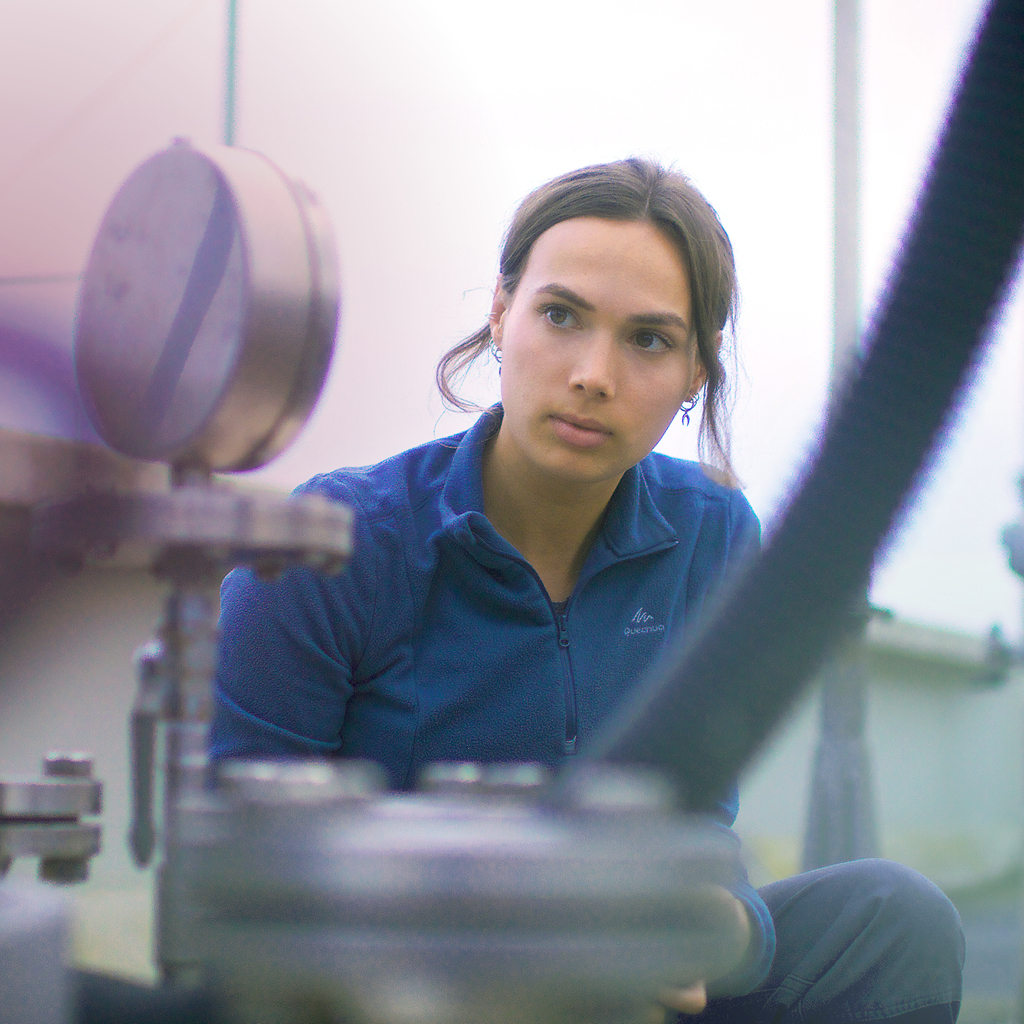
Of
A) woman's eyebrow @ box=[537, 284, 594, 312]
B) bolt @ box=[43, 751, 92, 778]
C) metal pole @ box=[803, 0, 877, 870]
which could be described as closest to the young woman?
woman's eyebrow @ box=[537, 284, 594, 312]

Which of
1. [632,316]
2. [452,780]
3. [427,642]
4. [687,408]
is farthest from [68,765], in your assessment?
[687,408]

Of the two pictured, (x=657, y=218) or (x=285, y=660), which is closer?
(x=285, y=660)

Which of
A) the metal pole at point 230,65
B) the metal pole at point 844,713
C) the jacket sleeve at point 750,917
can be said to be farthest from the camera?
the metal pole at point 844,713

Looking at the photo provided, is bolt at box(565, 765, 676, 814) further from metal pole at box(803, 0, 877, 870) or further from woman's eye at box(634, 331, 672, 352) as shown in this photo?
metal pole at box(803, 0, 877, 870)

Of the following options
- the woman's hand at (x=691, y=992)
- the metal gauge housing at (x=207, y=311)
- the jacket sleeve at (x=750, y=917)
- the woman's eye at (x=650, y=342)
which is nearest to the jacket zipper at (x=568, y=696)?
the jacket sleeve at (x=750, y=917)

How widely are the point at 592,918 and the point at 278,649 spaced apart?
599 mm

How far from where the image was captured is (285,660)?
803mm

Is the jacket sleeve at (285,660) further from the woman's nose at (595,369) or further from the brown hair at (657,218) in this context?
the brown hair at (657,218)

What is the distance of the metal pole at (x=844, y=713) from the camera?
5.91 feet

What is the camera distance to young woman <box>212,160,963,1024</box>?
80 cm

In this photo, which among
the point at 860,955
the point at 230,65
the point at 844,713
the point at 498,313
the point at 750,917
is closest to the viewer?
the point at 750,917

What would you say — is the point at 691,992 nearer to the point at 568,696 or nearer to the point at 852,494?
the point at 852,494

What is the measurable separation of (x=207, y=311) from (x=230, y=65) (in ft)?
4.15

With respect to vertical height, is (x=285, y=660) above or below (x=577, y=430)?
below
